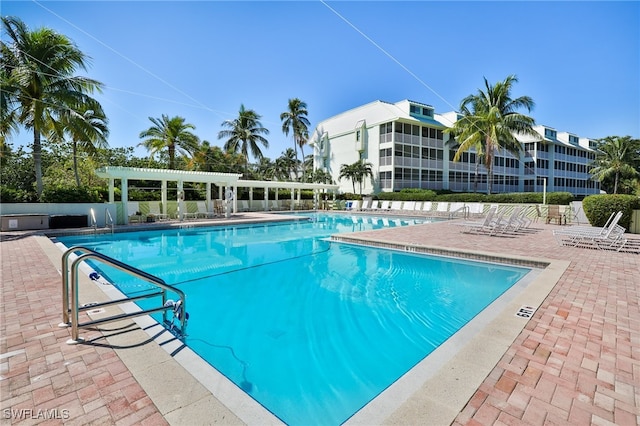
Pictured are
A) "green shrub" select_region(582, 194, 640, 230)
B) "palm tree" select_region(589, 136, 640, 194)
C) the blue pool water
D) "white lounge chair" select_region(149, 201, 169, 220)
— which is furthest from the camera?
"palm tree" select_region(589, 136, 640, 194)

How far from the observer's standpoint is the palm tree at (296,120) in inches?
1396

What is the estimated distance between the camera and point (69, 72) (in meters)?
15.3

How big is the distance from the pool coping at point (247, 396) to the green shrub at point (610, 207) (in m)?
11.2

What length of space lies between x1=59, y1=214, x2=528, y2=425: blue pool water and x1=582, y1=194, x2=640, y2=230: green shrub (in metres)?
7.16

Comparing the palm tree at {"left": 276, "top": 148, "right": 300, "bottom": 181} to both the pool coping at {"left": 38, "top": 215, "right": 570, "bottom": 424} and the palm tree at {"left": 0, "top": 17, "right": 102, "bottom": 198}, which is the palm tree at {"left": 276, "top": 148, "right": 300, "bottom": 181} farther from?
the pool coping at {"left": 38, "top": 215, "right": 570, "bottom": 424}

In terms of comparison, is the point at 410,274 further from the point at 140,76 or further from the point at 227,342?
the point at 140,76

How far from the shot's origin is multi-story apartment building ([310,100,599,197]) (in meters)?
32.4

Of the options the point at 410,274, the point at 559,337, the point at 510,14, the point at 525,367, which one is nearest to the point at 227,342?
the point at 525,367

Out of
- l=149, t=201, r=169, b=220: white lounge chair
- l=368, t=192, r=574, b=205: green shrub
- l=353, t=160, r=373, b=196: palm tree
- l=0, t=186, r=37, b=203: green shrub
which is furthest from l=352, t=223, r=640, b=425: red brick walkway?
l=353, t=160, r=373, b=196: palm tree

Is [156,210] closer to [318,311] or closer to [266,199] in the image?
[266,199]

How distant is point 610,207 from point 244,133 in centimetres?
2743

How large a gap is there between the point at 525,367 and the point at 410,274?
16.0 feet

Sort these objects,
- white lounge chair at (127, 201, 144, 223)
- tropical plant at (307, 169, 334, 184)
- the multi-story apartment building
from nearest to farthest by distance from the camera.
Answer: white lounge chair at (127, 201, 144, 223), the multi-story apartment building, tropical plant at (307, 169, 334, 184)

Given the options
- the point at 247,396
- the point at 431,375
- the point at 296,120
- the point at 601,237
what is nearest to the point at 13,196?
the point at 247,396
